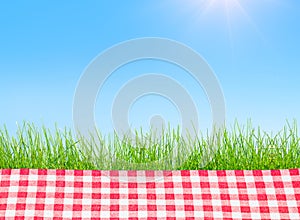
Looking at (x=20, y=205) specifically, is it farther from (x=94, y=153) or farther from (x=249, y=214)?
(x=249, y=214)

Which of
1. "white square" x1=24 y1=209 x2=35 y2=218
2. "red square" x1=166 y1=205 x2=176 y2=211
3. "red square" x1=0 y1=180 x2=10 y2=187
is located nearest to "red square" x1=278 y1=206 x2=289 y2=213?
"red square" x1=166 y1=205 x2=176 y2=211

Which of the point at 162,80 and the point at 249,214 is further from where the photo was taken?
the point at 162,80

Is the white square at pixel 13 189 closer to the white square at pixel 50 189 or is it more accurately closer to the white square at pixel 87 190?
the white square at pixel 50 189

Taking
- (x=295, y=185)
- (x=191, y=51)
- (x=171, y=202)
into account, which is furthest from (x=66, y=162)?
(x=295, y=185)

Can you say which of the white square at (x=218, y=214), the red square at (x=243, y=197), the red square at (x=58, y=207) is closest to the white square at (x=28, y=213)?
the red square at (x=58, y=207)

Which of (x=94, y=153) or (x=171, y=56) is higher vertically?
(x=171, y=56)

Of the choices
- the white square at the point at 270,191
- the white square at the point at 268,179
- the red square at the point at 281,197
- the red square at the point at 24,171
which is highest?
the red square at the point at 24,171

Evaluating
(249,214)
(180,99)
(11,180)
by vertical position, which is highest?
(180,99)

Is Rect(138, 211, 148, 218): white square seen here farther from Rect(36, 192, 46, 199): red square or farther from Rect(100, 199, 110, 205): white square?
Rect(36, 192, 46, 199): red square
